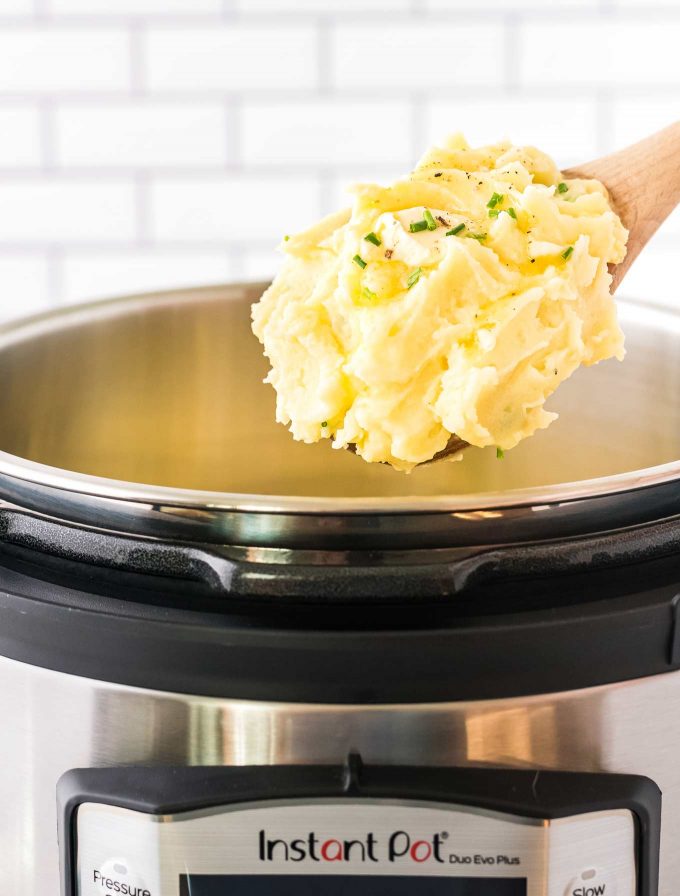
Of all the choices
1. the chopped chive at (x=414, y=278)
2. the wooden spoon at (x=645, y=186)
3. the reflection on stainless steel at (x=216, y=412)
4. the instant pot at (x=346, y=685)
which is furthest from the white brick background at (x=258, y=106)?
the instant pot at (x=346, y=685)

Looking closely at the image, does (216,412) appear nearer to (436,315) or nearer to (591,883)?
(436,315)

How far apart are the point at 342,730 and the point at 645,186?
2.12 ft

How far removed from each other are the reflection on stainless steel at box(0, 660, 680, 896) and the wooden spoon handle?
1.55 feet

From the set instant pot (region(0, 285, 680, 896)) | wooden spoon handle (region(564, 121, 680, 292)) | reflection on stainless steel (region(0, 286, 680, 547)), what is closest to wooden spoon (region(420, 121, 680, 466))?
wooden spoon handle (region(564, 121, 680, 292))

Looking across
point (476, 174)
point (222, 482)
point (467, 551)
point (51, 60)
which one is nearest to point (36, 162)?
point (51, 60)

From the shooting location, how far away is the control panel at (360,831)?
32.3 inches

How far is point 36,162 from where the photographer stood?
7.11 ft

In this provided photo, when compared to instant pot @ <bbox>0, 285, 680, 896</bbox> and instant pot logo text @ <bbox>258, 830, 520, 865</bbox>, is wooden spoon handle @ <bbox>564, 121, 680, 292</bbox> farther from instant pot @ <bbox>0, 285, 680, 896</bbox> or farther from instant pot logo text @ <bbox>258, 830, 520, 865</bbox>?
instant pot logo text @ <bbox>258, 830, 520, 865</bbox>

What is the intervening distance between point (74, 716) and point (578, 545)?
0.41 m

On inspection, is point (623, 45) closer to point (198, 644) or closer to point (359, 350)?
point (359, 350)

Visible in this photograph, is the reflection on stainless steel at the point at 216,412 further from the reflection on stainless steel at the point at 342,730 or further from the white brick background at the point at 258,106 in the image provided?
the white brick background at the point at 258,106

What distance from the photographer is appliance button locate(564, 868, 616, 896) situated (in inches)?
33.4

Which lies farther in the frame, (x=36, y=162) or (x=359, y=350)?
(x=36, y=162)

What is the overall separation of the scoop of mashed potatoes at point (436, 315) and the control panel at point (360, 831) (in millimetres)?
282
